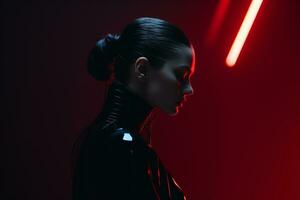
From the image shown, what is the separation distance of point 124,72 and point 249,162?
3.99 ft

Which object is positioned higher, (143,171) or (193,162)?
(143,171)

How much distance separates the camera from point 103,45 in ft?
3.46

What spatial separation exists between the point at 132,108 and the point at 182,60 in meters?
0.18

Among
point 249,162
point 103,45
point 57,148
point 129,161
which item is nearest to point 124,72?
point 103,45

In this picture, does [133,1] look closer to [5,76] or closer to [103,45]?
[5,76]

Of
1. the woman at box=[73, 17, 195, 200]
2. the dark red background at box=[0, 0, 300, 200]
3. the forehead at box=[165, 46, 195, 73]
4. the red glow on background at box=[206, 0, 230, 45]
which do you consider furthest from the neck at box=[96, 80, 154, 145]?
the red glow on background at box=[206, 0, 230, 45]

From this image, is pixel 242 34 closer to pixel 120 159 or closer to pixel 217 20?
pixel 217 20

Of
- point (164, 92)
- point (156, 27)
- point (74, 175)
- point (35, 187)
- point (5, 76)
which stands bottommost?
point (35, 187)

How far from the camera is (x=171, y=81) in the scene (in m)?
1.01

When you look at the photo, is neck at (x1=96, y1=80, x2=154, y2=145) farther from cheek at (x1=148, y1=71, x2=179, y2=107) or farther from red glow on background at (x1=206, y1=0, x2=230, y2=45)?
red glow on background at (x1=206, y1=0, x2=230, y2=45)

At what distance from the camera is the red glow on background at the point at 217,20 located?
2.04m

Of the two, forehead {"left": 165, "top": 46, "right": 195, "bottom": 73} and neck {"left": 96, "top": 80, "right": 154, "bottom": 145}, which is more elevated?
forehead {"left": 165, "top": 46, "right": 195, "bottom": 73}

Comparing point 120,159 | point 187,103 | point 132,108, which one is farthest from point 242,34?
point 120,159

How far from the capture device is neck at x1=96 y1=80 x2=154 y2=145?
941 mm
